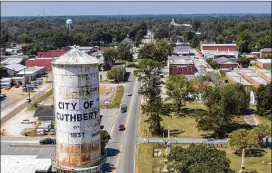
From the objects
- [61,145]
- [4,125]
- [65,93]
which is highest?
[65,93]

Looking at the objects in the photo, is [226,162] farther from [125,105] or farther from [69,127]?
[125,105]

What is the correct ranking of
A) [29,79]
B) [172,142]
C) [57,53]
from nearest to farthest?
[172,142]
[29,79]
[57,53]

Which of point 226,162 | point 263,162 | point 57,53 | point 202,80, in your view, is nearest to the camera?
point 226,162

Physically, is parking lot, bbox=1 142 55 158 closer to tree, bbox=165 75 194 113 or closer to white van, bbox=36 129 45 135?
white van, bbox=36 129 45 135

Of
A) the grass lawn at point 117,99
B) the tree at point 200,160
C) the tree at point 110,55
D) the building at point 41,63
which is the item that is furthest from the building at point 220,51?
the tree at point 200,160

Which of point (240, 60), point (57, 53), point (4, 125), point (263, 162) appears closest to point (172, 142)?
point (263, 162)

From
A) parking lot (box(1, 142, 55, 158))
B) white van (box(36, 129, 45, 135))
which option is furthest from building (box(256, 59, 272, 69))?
parking lot (box(1, 142, 55, 158))

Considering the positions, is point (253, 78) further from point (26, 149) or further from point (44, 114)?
point (26, 149)
